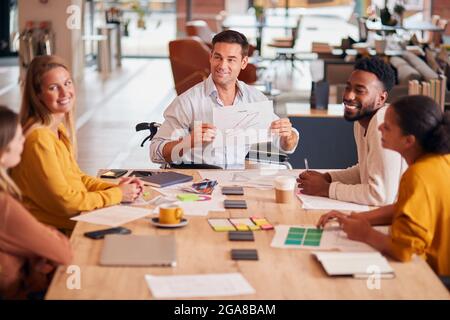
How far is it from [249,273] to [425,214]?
69cm

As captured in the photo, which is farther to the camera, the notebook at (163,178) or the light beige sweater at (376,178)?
the notebook at (163,178)

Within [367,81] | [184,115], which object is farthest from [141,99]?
[367,81]

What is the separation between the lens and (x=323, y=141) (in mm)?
7215

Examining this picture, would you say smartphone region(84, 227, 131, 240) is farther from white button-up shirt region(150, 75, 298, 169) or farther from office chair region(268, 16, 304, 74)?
office chair region(268, 16, 304, 74)

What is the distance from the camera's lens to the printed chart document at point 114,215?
12.0 feet

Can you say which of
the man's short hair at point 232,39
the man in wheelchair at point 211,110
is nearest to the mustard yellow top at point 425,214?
the man in wheelchair at point 211,110

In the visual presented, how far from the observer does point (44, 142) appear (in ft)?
12.0

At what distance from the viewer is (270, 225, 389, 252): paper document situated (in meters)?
3.34

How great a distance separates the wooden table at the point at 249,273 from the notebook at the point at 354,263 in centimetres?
3

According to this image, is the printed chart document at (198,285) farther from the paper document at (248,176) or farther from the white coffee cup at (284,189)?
the paper document at (248,176)
